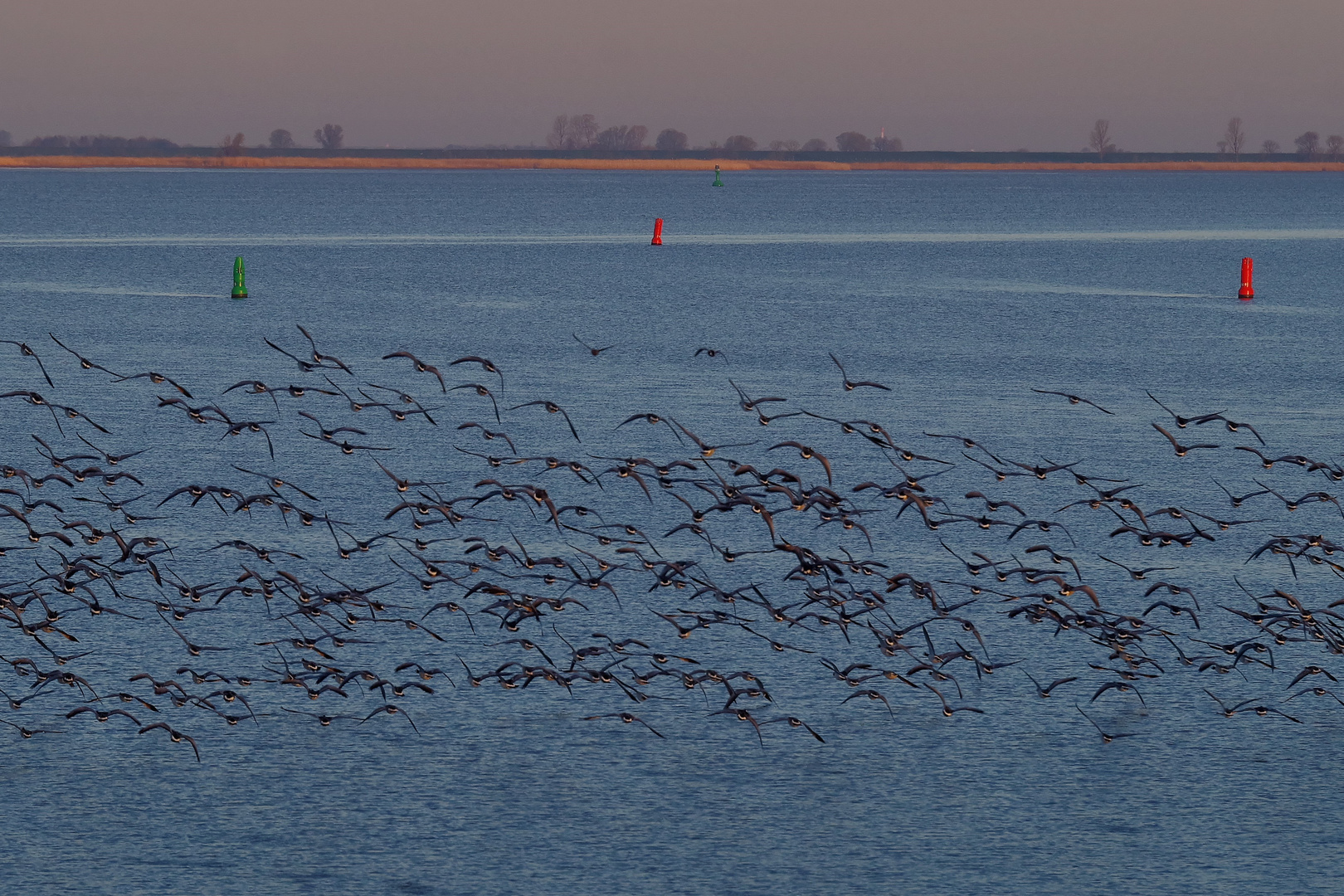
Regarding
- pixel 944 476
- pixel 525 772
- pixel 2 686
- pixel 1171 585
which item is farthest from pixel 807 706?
pixel 944 476

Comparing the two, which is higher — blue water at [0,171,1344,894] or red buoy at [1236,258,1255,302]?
red buoy at [1236,258,1255,302]

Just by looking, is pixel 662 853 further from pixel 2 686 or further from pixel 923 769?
pixel 2 686

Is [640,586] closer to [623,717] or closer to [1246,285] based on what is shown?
[623,717]

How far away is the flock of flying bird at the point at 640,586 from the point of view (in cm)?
1756

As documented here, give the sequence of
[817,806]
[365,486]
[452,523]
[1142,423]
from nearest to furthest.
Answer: [817,806] < [452,523] < [365,486] < [1142,423]

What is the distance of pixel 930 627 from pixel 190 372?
2574 cm

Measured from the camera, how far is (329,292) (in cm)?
6944

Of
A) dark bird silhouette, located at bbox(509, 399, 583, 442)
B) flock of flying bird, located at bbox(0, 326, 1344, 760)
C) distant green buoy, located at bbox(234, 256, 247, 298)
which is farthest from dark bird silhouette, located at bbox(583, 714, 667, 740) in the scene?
distant green buoy, located at bbox(234, 256, 247, 298)

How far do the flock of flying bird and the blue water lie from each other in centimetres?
10

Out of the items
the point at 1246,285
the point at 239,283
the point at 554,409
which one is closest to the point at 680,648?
the point at 554,409

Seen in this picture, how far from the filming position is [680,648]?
1919cm

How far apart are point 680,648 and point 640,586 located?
2.59 m

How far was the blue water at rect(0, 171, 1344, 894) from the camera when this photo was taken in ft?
45.2

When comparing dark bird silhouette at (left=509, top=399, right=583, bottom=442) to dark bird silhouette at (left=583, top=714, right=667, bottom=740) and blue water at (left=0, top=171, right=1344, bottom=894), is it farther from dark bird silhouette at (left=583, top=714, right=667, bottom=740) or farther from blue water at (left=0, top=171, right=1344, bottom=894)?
dark bird silhouette at (left=583, top=714, right=667, bottom=740)
